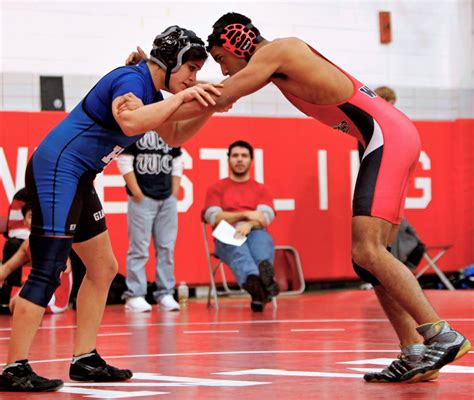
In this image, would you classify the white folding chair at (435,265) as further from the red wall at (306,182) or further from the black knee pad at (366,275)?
the black knee pad at (366,275)

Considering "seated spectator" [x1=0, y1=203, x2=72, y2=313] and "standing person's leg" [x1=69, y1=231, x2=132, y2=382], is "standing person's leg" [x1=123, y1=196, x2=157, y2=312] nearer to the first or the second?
"seated spectator" [x1=0, y1=203, x2=72, y2=313]

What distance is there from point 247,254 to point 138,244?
99cm

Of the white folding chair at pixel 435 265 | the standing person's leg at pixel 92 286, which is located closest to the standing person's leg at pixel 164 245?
the white folding chair at pixel 435 265

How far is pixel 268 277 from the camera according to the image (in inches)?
352

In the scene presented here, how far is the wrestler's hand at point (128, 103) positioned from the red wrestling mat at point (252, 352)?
1.13 metres

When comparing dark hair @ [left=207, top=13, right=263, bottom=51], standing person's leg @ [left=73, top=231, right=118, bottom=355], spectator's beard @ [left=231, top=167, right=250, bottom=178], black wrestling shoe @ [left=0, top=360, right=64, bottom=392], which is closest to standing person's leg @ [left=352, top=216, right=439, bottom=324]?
dark hair @ [left=207, top=13, right=263, bottom=51]

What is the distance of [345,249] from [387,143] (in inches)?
277

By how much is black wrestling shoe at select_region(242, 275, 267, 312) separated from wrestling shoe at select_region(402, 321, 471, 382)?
14.6 feet

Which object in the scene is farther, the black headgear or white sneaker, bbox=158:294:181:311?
Result: white sneaker, bbox=158:294:181:311

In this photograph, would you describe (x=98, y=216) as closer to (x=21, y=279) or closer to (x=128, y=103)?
(x=128, y=103)

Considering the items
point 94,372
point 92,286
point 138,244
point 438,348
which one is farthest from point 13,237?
point 438,348

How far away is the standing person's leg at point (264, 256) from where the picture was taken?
8.94 m

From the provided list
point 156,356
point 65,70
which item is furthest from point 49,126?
point 156,356

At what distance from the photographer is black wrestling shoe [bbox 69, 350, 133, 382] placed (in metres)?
4.71
